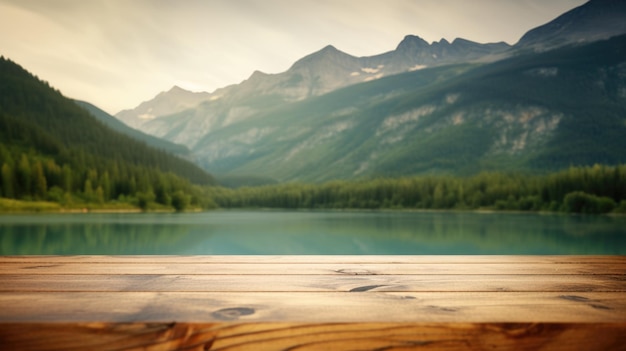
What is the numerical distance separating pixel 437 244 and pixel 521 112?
16801cm

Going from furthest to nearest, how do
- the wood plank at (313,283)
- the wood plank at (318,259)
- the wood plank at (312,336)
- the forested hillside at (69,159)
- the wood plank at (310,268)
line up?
the forested hillside at (69,159) < the wood plank at (318,259) < the wood plank at (310,268) < the wood plank at (313,283) < the wood plank at (312,336)

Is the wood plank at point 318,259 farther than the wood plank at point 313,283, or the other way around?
the wood plank at point 318,259

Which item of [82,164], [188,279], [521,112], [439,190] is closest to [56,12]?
[82,164]

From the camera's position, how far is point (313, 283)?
6.16ft

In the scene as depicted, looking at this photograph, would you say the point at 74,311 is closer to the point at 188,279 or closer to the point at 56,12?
the point at 188,279

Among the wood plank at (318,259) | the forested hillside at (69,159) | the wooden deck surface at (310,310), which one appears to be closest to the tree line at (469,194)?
the forested hillside at (69,159)

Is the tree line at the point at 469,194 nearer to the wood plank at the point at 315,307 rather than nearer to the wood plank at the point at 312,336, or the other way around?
the wood plank at the point at 315,307

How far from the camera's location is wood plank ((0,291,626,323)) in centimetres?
134

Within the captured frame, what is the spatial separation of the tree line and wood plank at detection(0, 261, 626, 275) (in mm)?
73702

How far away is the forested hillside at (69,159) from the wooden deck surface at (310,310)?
2911 inches

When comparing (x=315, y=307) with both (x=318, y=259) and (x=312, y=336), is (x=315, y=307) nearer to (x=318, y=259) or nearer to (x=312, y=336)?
(x=312, y=336)

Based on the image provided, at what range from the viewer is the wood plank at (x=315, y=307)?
4.39 feet

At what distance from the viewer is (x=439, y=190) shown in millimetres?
94750

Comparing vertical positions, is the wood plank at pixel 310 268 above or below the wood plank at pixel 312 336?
above
